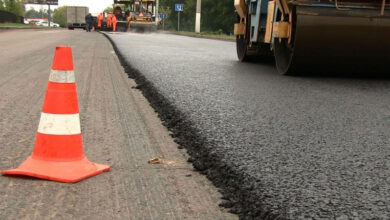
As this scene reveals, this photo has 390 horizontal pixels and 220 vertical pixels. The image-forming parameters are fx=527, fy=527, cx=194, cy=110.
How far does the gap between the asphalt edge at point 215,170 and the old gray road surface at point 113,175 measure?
0.06 m

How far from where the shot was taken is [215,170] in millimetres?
2756

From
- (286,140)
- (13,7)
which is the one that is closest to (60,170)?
(286,140)

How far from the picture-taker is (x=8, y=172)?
2592mm

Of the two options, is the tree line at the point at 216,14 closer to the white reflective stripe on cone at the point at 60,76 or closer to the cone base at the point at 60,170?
the white reflective stripe on cone at the point at 60,76

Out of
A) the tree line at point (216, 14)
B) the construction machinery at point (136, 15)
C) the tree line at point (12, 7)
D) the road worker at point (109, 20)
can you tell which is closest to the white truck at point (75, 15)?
the road worker at point (109, 20)

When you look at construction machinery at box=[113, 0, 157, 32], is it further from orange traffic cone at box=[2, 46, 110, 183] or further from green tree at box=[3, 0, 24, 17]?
orange traffic cone at box=[2, 46, 110, 183]

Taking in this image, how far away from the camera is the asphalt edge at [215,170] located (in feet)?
7.13

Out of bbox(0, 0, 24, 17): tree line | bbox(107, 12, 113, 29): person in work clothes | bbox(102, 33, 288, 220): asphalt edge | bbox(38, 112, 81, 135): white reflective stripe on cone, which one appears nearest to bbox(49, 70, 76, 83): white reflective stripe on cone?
bbox(38, 112, 81, 135): white reflective stripe on cone

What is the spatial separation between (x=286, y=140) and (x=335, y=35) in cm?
347

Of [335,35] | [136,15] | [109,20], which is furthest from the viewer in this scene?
[109,20]

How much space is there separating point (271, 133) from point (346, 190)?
117 cm

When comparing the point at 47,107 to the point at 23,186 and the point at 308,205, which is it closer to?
the point at 23,186

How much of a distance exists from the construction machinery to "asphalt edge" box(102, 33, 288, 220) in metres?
33.1

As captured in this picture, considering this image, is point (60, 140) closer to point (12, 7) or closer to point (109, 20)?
point (109, 20)
